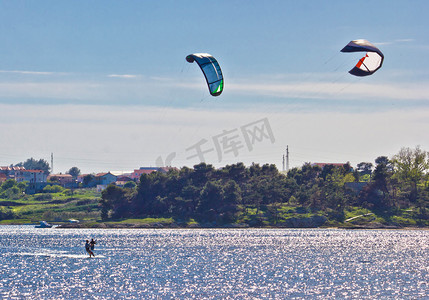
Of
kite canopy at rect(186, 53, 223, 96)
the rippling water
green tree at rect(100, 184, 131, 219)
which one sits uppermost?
kite canopy at rect(186, 53, 223, 96)

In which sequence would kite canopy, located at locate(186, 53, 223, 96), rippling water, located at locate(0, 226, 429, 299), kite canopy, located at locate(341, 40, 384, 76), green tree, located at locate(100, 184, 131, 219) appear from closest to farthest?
rippling water, located at locate(0, 226, 429, 299) → kite canopy, located at locate(341, 40, 384, 76) → kite canopy, located at locate(186, 53, 223, 96) → green tree, located at locate(100, 184, 131, 219)

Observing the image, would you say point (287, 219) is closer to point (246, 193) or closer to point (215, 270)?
point (246, 193)

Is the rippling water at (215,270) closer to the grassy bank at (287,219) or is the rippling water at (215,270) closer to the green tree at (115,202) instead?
the grassy bank at (287,219)

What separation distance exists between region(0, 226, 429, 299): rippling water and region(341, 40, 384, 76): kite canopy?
Result: 57.6ft

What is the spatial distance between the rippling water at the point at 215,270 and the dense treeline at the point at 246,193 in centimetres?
3620

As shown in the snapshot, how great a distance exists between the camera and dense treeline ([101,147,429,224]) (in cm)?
14262

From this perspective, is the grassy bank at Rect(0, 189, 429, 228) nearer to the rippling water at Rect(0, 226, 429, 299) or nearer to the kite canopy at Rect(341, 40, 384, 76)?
the rippling water at Rect(0, 226, 429, 299)

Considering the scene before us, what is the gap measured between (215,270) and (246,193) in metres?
83.5

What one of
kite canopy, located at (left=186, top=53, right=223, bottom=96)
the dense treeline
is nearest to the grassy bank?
the dense treeline

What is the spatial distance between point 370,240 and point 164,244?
3537 centimetres

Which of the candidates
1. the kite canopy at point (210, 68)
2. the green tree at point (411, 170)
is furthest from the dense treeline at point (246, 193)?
the kite canopy at point (210, 68)

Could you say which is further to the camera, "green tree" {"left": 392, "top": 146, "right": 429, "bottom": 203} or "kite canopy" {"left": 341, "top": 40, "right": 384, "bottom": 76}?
"green tree" {"left": 392, "top": 146, "right": 429, "bottom": 203}

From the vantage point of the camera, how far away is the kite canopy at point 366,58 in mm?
56281

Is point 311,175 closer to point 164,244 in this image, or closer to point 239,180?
point 239,180
